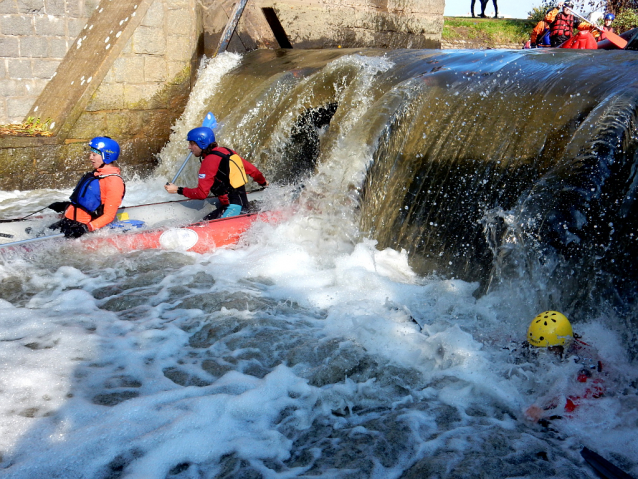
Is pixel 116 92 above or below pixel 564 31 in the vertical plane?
below

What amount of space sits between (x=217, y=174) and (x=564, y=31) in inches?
318

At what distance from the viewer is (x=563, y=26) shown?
10742 mm

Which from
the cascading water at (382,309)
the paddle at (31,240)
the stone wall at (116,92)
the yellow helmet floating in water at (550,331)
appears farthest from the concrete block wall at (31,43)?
the yellow helmet floating in water at (550,331)

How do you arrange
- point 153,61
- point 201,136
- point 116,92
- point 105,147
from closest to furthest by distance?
point 105,147, point 201,136, point 116,92, point 153,61

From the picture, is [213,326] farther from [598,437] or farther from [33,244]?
[598,437]

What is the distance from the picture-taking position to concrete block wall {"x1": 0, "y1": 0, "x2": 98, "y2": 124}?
753 centimetres

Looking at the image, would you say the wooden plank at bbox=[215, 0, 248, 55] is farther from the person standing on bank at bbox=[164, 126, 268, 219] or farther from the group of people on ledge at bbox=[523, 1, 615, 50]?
the group of people on ledge at bbox=[523, 1, 615, 50]

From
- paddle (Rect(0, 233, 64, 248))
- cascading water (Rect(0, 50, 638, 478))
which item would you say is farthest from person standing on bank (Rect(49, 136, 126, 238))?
cascading water (Rect(0, 50, 638, 478))

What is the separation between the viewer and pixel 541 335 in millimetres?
3381

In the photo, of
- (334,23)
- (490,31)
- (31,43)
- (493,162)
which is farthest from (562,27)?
(31,43)

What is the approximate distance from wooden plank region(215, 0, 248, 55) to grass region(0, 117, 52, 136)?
288 centimetres

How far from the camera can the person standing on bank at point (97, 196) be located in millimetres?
5082

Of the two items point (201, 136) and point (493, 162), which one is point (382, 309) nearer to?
point (493, 162)

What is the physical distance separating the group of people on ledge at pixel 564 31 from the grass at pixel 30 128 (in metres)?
8.66
